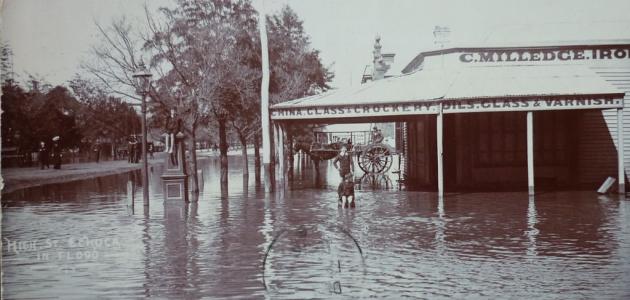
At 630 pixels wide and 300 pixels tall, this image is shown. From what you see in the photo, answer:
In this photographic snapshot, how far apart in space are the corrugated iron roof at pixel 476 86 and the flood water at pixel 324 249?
8.87ft

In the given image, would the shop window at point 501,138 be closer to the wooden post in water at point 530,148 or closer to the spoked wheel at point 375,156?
the wooden post in water at point 530,148

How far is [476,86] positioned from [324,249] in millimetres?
9766

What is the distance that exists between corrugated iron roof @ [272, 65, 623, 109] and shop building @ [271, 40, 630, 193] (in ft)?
0.09

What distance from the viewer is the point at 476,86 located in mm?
18000

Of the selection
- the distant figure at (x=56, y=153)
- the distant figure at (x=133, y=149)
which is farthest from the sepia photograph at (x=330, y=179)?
the distant figure at (x=133, y=149)

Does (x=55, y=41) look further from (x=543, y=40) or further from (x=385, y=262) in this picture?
(x=543, y=40)

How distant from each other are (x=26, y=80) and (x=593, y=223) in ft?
34.5

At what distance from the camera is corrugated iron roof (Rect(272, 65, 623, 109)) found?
17.3 metres

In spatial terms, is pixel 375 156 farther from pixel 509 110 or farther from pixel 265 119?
pixel 509 110

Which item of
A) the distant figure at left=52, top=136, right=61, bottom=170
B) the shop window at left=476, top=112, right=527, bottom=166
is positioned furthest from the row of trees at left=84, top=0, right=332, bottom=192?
the distant figure at left=52, top=136, right=61, bottom=170

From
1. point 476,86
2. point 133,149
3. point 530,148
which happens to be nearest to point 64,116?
point 133,149

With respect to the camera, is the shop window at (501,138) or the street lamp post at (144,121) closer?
the street lamp post at (144,121)

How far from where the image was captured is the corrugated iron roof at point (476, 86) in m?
17.3

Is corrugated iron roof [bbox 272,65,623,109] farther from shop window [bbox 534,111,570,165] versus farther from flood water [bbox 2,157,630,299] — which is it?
flood water [bbox 2,157,630,299]
